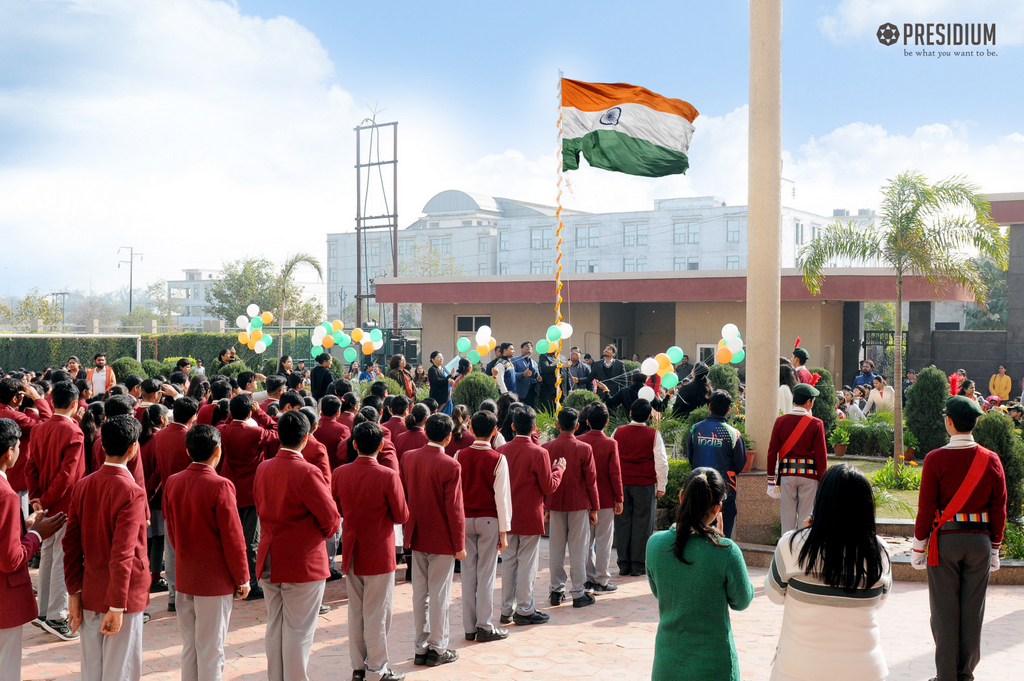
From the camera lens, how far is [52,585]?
22.2 ft

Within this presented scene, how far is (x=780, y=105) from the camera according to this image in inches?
367

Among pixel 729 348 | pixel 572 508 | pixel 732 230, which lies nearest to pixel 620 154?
pixel 729 348

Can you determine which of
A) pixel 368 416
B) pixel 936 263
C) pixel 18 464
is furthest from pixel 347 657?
pixel 936 263

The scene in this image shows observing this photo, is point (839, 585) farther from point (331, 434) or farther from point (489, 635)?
point (331, 434)

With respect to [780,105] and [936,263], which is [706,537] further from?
[936,263]

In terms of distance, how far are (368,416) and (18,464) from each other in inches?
111

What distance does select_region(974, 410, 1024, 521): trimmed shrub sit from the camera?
877 cm

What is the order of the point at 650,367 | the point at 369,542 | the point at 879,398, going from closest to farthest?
the point at 369,542 → the point at 650,367 → the point at 879,398

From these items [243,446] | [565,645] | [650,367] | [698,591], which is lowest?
[565,645]

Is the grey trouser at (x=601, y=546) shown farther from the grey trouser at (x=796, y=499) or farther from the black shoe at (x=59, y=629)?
the black shoe at (x=59, y=629)

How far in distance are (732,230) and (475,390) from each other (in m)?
69.7

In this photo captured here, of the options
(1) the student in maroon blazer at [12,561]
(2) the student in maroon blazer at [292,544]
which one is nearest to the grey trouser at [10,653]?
(1) the student in maroon blazer at [12,561]

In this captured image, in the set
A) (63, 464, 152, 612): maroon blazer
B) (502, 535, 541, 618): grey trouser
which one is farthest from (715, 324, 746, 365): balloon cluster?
(63, 464, 152, 612): maroon blazer

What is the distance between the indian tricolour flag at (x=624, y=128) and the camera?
1232 cm
